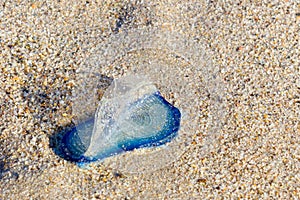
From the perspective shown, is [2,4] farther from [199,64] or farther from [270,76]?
[270,76]

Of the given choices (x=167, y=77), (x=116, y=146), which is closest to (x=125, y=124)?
(x=116, y=146)

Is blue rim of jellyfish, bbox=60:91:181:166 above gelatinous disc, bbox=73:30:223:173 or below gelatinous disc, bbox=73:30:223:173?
below

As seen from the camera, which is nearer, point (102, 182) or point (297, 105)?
point (102, 182)

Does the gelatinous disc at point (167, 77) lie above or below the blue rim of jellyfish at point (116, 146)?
above

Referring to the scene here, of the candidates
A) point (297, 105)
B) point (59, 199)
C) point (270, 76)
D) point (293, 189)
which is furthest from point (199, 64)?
point (59, 199)
